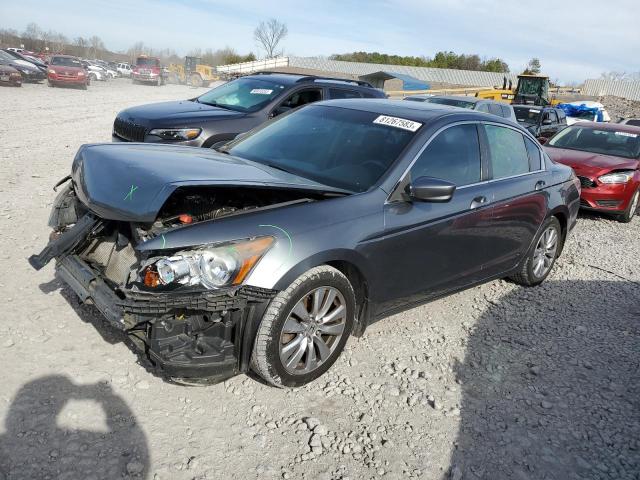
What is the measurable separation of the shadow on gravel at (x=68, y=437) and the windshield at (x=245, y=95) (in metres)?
5.44

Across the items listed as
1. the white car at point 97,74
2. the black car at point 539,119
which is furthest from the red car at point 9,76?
the black car at point 539,119

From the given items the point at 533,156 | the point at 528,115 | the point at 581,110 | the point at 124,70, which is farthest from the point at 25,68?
the point at 124,70

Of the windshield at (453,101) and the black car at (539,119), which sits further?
the black car at (539,119)

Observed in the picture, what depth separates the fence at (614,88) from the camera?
52219 mm

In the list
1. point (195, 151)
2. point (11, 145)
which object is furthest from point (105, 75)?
point (195, 151)

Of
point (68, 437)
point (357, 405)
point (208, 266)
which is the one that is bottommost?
point (357, 405)

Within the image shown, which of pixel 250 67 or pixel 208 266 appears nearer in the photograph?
pixel 208 266

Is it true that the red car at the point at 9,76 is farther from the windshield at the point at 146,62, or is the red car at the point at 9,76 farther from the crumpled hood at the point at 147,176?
the crumpled hood at the point at 147,176

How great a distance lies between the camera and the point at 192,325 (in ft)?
9.19

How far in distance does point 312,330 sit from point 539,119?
13.9m

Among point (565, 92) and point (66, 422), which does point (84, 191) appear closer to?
point (66, 422)

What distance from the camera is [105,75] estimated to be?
4212 cm

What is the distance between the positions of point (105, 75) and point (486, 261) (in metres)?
44.0

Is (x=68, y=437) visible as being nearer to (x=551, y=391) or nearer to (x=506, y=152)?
(x=551, y=391)
